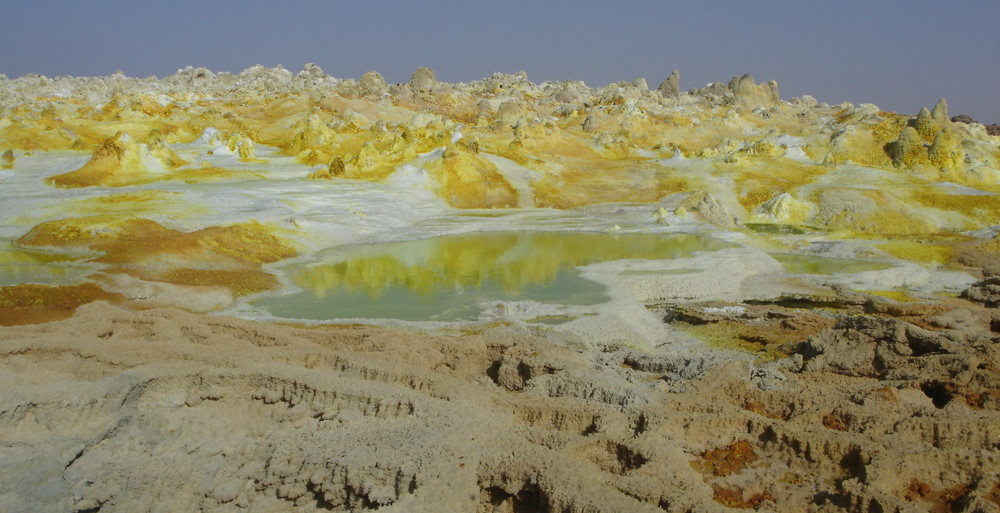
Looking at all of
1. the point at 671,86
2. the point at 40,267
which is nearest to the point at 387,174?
the point at 40,267

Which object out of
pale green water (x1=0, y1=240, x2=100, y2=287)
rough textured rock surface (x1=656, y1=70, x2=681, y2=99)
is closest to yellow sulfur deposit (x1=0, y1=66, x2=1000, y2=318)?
pale green water (x1=0, y1=240, x2=100, y2=287)

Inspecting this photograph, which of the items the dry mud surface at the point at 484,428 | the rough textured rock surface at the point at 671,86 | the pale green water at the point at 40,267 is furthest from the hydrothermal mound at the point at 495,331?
the rough textured rock surface at the point at 671,86

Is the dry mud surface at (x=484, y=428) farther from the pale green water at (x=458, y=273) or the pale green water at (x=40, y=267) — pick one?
the pale green water at (x=40, y=267)

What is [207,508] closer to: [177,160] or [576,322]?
[576,322]

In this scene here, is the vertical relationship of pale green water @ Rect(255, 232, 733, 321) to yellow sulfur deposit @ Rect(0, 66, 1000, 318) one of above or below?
below

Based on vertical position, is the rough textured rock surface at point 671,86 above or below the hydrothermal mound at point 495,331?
above

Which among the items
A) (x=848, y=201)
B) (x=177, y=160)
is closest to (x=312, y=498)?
(x=848, y=201)

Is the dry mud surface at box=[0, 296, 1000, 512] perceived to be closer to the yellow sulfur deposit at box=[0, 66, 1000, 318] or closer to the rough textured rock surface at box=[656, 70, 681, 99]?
the yellow sulfur deposit at box=[0, 66, 1000, 318]

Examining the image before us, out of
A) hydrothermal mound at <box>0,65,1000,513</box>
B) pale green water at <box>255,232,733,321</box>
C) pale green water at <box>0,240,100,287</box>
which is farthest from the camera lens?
pale green water at <box>0,240,100,287</box>
